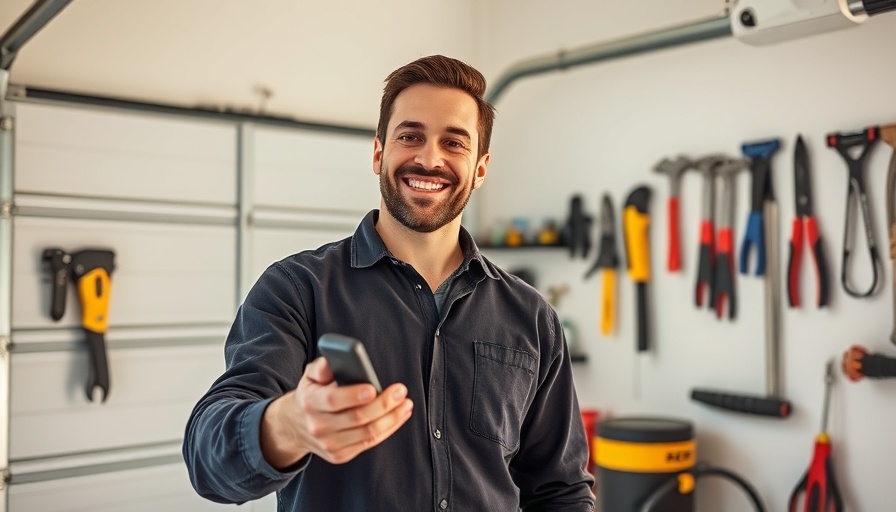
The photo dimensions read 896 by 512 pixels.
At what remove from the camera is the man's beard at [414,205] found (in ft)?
5.90

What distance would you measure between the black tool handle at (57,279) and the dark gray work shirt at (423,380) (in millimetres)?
2120

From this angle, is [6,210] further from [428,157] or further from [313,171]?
[428,157]

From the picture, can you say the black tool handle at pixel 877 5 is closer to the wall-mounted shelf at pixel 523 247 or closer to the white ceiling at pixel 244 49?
the wall-mounted shelf at pixel 523 247

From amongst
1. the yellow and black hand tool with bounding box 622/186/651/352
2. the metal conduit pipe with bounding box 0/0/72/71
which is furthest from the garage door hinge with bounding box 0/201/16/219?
the yellow and black hand tool with bounding box 622/186/651/352

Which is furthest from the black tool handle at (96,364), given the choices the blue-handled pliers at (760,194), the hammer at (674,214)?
the blue-handled pliers at (760,194)

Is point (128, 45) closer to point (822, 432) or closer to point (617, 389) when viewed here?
point (617, 389)

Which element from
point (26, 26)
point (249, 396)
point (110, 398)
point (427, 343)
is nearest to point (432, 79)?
point (427, 343)

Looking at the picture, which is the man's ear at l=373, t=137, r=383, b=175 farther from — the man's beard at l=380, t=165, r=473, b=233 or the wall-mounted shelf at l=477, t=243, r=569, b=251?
the wall-mounted shelf at l=477, t=243, r=569, b=251

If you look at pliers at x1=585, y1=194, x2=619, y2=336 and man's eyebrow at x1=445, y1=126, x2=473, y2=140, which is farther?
pliers at x1=585, y1=194, x2=619, y2=336

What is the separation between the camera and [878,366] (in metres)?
3.29

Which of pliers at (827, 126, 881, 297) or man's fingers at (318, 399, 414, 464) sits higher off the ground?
pliers at (827, 126, 881, 297)

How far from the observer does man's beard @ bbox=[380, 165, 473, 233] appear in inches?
70.7

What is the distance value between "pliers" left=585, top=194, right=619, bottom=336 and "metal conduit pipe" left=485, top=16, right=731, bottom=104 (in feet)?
2.28

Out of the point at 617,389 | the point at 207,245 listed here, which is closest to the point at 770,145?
the point at 617,389
